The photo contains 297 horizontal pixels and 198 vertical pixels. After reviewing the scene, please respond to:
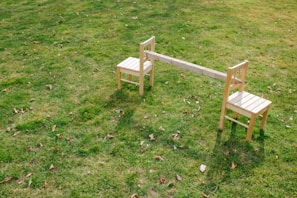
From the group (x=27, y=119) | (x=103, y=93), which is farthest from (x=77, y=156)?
(x=103, y=93)

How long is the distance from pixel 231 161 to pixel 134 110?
223 centimetres

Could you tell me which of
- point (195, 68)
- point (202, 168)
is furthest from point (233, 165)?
point (195, 68)

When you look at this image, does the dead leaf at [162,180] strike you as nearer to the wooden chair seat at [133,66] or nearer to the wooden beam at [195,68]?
the wooden beam at [195,68]

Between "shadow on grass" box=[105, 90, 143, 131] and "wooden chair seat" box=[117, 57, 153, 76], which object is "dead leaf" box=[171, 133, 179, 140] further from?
"wooden chair seat" box=[117, 57, 153, 76]

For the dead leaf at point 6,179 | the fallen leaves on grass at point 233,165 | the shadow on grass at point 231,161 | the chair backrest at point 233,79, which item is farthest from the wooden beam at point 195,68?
the dead leaf at point 6,179

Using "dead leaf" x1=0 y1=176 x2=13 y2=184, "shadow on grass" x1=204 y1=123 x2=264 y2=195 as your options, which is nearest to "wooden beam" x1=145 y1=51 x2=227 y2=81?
"shadow on grass" x1=204 y1=123 x2=264 y2=195

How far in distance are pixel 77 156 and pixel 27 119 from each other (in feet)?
5.07

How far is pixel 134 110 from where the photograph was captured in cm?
646

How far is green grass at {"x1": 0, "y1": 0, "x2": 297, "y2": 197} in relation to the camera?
4.93m

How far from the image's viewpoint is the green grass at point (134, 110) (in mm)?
4926

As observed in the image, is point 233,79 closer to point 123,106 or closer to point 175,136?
point 175,136

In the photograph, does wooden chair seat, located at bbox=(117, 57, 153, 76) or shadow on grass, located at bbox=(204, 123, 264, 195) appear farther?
wooden chair seat, located at bbox=(117, 57, 153, 76)

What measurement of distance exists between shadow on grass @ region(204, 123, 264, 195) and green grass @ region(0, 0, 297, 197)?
0.06ft

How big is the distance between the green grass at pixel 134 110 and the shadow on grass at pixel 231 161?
0.02 m
